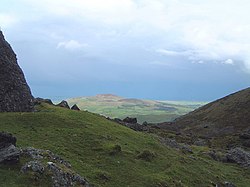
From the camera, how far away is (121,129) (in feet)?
199

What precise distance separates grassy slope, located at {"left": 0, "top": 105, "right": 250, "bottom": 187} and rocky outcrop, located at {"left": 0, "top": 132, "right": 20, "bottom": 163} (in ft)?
2.59

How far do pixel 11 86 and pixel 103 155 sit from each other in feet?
68.1

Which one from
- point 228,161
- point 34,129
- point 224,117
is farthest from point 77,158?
point 224,117

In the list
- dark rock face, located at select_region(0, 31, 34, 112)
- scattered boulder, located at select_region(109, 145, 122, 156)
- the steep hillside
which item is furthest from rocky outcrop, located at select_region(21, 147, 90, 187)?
the steep hillside

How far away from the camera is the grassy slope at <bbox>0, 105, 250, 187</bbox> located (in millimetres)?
38188

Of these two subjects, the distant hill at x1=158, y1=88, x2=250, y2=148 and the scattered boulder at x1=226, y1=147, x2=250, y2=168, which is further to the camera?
the distant hill at x1=158, y1=88, x2=250, y2=148

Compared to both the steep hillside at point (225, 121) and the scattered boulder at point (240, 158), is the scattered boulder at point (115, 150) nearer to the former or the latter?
the scattered boulder at point (240, 158)

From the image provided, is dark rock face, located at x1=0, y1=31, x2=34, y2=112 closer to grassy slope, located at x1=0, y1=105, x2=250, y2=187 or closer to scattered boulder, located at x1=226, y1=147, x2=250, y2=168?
grassy slope, located at x1=0, y1=105, x2=250, y2=187

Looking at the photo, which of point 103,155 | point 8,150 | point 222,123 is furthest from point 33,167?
point 222,123

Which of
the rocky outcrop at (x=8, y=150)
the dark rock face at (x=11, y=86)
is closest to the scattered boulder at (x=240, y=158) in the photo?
the dark rock face at (x=11, y=86)

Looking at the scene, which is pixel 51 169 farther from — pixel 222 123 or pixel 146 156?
pixel 222 123

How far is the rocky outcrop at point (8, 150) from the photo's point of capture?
A: 31.5 m

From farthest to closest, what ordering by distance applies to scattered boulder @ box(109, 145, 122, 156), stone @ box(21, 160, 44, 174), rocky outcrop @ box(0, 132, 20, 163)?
1. scattered boulder @ box(109, 145, 122, 156)
2. rocky outcrop @ box(0, 132, 20, 163)
3. stone @ box(21, 160, 44, 174)

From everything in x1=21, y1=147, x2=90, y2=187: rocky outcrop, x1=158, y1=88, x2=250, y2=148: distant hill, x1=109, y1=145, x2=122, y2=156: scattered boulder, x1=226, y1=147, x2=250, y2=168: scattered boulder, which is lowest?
x1=226, y1=147, x2=250, y2=168: scattered boulder
